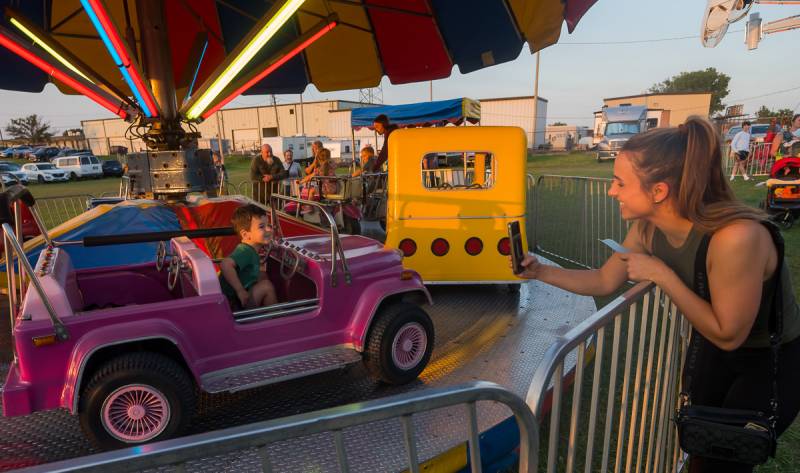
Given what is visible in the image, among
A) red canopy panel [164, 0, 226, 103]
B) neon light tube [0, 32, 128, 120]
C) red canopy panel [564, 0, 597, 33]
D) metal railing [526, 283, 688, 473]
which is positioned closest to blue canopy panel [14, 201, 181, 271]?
neon light tube [0, 32, 128, 120]

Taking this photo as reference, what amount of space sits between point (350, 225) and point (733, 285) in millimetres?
5741

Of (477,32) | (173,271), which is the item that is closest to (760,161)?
(477,32)

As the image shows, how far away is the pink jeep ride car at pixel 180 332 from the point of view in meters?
1.96

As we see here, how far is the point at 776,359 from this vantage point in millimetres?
1408

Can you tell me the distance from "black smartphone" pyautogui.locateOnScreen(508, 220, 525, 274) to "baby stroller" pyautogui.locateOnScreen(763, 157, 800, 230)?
7.52 metres

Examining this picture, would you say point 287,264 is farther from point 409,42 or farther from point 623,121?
point 623,121

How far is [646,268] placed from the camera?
4.84 feet

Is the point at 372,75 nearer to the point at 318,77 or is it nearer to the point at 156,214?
the point at 318,77

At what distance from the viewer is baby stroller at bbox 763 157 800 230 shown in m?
7.09

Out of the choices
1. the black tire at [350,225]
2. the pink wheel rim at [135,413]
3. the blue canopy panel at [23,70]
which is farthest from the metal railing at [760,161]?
the blue canopy panel at [23,70]

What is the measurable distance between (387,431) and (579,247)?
195 inches

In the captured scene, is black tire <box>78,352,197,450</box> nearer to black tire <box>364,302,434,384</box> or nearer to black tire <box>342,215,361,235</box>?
A: black tire <box>364,302,434,384</box>

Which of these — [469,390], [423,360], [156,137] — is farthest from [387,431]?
[156,137]

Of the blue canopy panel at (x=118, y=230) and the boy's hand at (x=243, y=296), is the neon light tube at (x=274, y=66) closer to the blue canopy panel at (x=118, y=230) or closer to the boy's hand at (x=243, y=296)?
the blue canopy panel at (x=118, y=230)
